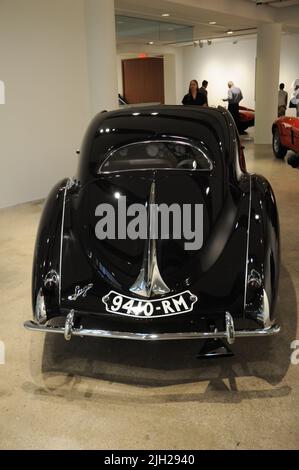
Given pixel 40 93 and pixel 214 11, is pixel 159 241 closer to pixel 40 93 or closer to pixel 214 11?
pixel 40 93

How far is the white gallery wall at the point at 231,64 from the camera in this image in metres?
16.7

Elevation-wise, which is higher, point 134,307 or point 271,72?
point 271,72

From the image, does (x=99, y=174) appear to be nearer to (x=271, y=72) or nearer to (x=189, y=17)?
(x=189, y=17)

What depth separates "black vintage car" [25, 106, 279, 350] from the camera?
2387mm

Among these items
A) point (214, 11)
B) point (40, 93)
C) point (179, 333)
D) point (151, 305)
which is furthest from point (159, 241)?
point (214, 11)

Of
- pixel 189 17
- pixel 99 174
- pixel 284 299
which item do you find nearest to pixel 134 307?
pixel 99 174

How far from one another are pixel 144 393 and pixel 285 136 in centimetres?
711

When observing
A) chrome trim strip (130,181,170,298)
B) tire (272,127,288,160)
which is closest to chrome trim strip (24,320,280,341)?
chrome trim strip (130,181,170,298)

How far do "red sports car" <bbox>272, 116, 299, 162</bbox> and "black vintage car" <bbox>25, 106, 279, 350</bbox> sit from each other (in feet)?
16.9

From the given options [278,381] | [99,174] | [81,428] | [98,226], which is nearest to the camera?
[81,428]

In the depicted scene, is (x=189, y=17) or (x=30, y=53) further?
(x=189, y=17)

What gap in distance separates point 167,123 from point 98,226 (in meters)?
1.08

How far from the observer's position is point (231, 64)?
1814cm

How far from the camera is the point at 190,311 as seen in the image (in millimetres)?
2357
